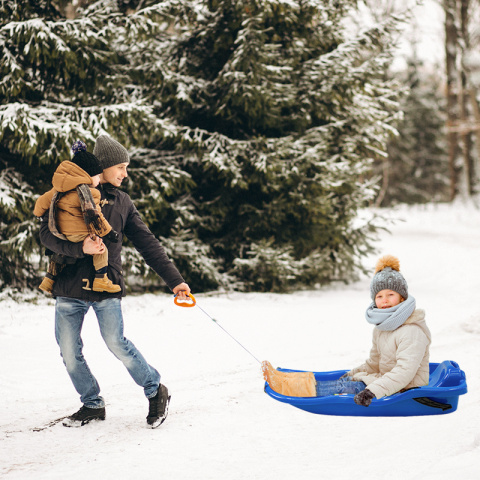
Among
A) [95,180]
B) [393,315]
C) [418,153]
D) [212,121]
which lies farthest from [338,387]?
[418,153]

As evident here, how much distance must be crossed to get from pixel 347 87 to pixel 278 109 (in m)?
1.34

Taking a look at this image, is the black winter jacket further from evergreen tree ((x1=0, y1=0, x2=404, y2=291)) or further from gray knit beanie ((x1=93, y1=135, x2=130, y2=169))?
evergreen tree ((x1=0, y1=0, x2=404, y2=291))

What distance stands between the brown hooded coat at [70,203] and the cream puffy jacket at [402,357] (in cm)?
216

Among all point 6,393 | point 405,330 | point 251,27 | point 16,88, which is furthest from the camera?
point 251,27

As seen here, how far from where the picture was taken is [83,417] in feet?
13.6

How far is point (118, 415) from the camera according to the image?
14.4ft

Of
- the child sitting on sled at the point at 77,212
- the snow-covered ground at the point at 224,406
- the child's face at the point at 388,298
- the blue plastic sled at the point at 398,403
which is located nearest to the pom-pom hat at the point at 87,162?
the child sitting on sled at the point at 77,212

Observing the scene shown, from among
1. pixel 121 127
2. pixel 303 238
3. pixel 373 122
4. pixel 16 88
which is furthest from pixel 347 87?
pixel 16 88

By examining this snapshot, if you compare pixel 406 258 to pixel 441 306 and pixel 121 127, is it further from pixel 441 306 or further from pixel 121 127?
pixel 121 127

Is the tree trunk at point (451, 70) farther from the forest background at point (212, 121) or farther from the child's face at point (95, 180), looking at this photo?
the child's face at point (95, 180)

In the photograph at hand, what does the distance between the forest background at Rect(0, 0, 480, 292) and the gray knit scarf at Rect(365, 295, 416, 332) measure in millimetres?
4920

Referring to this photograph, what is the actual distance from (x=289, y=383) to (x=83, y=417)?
1570 millimetres

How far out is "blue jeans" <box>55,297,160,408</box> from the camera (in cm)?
394

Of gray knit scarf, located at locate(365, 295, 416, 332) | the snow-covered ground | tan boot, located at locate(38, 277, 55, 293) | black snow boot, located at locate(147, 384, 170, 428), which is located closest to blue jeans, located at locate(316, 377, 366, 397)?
the snow-covered ground
